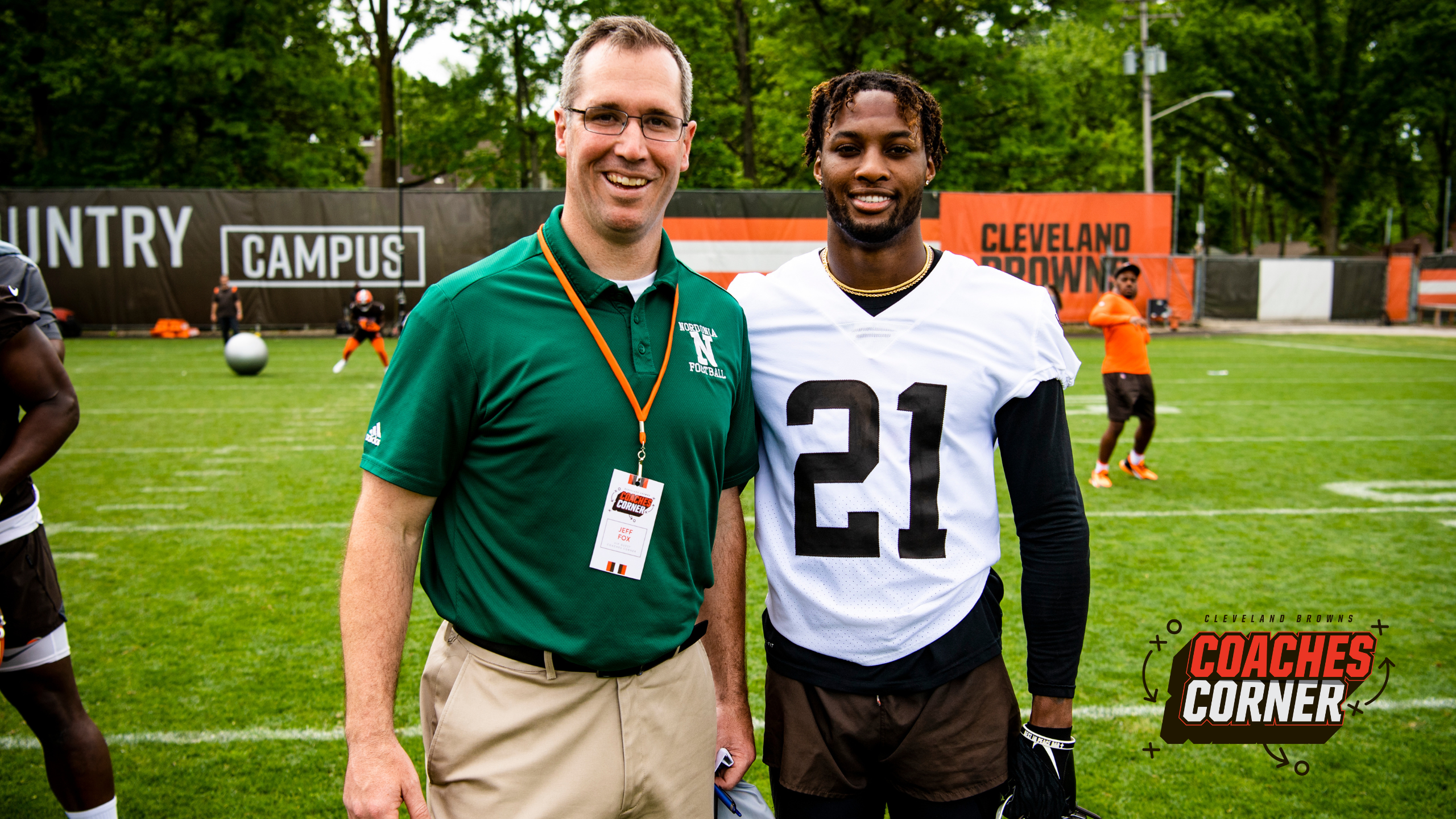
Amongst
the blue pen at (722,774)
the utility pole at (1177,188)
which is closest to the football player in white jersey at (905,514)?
the blue pen at (722,774)

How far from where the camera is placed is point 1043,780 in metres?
1.96

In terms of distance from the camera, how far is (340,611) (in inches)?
66.5

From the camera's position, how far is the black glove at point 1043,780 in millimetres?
1947

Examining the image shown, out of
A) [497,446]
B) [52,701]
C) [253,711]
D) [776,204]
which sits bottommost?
[253,711]

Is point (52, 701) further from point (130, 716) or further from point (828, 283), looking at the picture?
point (828, 283)

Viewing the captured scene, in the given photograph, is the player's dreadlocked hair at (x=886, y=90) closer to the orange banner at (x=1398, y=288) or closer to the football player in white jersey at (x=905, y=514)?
the football player in white jersey at (x=905, y=514)

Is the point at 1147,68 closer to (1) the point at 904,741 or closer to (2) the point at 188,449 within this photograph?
(2) the point at 188,449

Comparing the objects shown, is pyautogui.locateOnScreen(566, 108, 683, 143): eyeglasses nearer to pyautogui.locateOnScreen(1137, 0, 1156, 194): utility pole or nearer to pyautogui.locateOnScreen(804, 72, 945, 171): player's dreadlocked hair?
pyautogui.locateOnScreen(804, 72, 945, 171): player's dreadlocked hair

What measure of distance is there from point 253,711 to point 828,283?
11.0 ft

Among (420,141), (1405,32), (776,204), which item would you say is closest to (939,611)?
(776,204)

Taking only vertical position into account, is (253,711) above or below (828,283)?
below

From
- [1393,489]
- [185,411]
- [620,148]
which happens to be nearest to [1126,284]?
[1393,489]

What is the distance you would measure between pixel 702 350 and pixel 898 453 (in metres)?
0.45

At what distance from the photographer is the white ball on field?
15500 millimetres
